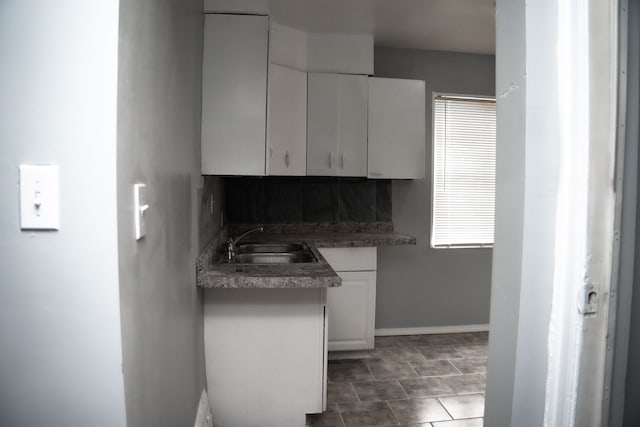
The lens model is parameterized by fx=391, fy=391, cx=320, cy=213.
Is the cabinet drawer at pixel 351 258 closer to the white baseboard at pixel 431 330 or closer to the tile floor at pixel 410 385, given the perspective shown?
the tile floor at pixel 410 385

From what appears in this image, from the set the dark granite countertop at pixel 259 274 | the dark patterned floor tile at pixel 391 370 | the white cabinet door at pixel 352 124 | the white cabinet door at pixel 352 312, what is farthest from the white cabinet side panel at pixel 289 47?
the dark patterned floor tile at pixel 391 370

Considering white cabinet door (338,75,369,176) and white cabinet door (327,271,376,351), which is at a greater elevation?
white cabinet door (338,75,369,176)

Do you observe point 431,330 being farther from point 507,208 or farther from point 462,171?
point 507,208

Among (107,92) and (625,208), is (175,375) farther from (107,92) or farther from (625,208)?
(625,208)

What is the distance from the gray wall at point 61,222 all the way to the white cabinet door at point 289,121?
1.72m

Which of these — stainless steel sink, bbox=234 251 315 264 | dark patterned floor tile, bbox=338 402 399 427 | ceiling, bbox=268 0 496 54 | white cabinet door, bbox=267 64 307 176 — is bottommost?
dark patterned floor tile, bbox=338 402 399 427

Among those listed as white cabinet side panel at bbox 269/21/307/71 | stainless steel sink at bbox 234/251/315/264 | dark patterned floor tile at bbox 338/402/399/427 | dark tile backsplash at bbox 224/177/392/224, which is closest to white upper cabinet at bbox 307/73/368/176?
white cabinet side panel at bbox 269/21/307/71

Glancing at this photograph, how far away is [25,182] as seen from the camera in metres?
0.76

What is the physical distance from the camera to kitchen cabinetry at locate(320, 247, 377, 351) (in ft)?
9.80

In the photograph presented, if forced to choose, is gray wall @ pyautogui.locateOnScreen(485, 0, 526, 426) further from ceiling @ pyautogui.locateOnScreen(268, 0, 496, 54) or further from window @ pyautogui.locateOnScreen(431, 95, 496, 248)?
window @ pyautogui.locateOnScreen(431, 95, 496, 248)

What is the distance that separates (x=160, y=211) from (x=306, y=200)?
7.46ft

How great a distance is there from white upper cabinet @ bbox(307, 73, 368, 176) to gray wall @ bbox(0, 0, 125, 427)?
2.25 m

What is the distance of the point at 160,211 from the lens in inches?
46.1

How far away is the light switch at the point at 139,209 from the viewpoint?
3.03 feet
